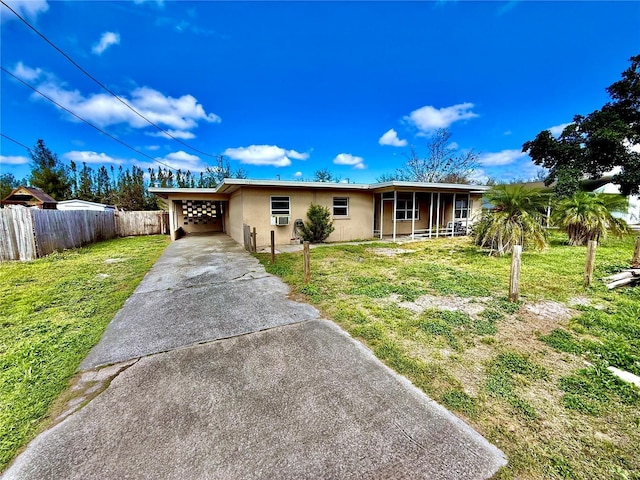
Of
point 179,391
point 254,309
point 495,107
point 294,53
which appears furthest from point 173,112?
point 495,107

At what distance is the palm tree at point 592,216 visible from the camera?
28.0 feet

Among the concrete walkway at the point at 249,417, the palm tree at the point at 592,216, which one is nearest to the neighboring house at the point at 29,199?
the concrete walkway at the point at 249,417

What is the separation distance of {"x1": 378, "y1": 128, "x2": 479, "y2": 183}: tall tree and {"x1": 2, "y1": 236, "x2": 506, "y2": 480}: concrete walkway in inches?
1040

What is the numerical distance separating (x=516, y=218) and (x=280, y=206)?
8.15 metres

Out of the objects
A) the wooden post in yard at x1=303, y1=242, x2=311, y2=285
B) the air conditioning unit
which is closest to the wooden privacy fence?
the air conditioning unit

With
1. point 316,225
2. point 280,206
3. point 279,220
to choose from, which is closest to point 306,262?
point 279,220

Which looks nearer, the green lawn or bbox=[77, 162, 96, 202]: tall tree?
the green lawn

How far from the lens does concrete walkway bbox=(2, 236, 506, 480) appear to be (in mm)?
1604

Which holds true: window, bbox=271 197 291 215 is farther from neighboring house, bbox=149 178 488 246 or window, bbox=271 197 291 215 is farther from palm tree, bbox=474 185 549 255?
palm tree, bbox=474 185 549 255

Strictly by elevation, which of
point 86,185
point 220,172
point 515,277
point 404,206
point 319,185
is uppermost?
point 220,172

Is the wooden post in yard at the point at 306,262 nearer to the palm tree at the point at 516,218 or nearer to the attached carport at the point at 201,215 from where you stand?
the palm tree at the point at 516,218

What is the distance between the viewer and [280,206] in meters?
11.2

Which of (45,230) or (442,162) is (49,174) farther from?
(442,162)

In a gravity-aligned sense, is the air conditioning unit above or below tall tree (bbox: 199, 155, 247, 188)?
below
